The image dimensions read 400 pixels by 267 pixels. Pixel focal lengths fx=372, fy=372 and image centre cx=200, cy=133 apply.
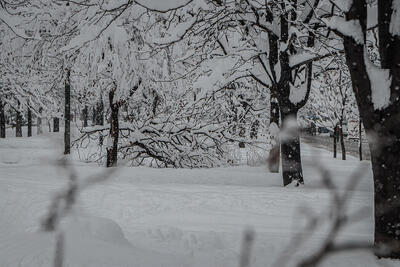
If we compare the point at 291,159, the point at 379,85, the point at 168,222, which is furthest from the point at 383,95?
the point at 291,159

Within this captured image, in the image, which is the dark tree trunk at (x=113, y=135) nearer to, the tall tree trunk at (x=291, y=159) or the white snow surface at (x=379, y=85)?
the tall tree trunk at (x=291, y=159)

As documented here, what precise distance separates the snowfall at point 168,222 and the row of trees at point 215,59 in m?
0.78

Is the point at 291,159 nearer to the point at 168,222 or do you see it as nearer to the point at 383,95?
the point at 168,222

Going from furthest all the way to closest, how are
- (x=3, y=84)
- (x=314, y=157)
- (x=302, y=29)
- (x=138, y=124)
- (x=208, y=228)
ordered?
(x=3, y=84)
(x=138, y=124)
(x=302, y=29)
(x=208, y=228)
(x=314, y=157)

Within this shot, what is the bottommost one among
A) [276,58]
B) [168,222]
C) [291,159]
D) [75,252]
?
[168,222]

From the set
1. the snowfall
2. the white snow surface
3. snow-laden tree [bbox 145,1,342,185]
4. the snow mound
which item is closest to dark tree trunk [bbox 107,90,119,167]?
the snowfall

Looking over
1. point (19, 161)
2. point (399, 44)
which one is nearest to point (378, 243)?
point (399, 44)

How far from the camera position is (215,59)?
788 centimetres

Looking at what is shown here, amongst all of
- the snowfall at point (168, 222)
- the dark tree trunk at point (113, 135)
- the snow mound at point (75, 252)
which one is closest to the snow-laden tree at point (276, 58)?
the snowfall at point (168, 222)

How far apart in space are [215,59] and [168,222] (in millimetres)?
3744

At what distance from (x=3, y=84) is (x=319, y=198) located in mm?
17470

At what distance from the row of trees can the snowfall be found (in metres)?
0.78

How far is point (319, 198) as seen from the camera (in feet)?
22.5

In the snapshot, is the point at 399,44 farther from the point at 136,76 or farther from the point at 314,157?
the point at 136,76
